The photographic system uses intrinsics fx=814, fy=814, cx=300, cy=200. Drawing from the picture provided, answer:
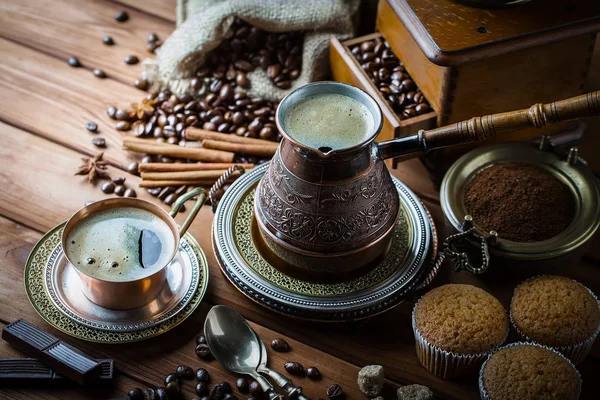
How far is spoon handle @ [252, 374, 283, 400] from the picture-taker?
159 centimetres

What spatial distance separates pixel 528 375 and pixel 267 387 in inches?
19.7

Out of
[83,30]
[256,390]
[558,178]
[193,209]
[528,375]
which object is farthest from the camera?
[83,30]

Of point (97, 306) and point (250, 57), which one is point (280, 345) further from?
point (250, 57)

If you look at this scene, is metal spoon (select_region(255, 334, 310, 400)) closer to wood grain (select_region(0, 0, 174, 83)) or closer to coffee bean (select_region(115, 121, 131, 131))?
coffee bean (select_region(115, 121, 131, 131))

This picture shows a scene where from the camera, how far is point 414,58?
6.59ft

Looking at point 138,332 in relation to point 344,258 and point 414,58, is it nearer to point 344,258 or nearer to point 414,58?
point 344,258

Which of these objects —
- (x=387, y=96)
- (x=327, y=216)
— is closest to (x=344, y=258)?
(x=327, y=216)

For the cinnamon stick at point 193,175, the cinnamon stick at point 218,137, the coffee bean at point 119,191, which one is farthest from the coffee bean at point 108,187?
the cinnamon stick at point 218,137

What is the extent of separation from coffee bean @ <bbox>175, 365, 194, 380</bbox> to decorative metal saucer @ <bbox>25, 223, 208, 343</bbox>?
0.29 feet

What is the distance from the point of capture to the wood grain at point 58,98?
215 cm

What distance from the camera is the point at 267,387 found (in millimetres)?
1607

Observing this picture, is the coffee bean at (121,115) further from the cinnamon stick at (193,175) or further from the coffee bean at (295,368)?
the coffee bean at (295,368)

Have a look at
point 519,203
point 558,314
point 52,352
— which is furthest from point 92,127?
point 558,314

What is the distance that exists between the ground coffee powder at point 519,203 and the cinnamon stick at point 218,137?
1.83ft
